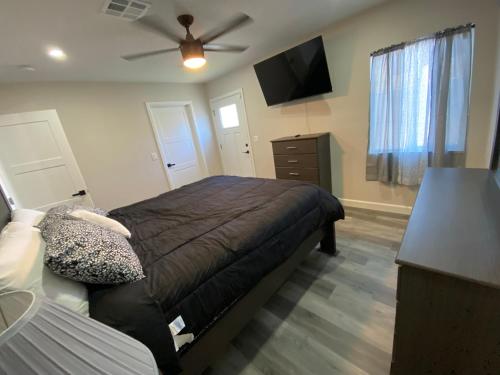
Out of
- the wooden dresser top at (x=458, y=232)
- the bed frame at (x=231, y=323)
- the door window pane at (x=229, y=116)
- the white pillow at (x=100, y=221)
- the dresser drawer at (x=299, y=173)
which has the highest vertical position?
the door window pane at (x=229, y=116)

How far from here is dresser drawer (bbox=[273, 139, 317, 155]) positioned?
292cm

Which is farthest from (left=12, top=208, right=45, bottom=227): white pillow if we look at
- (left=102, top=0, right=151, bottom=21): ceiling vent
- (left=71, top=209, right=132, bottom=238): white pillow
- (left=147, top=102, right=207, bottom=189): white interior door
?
(left=147, top=102, right=207, bottom=189): white interior door

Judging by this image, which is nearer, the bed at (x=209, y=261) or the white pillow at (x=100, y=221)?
the bed at (x=209, y=261)

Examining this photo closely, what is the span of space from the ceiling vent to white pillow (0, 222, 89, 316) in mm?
1667

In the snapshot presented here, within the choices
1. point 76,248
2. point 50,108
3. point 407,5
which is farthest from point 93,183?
point 407,5

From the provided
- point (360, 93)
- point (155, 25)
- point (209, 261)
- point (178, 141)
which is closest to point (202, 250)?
point (209, 261)

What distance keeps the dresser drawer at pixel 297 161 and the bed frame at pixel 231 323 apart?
4.65 ft

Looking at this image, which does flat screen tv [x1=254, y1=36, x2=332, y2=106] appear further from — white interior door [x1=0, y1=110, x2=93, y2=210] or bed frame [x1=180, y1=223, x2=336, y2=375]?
white interior door [x1=0, y1=110, x2=93, y2=210]

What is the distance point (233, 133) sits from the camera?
4441mm

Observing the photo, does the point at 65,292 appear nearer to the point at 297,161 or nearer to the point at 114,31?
the point at 114,31

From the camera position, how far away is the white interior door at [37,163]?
265cm

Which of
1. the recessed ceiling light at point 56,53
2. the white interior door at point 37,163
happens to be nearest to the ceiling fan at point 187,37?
the recessed ceiling light at point 56,53

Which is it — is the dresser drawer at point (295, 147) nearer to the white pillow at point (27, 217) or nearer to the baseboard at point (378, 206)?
the baseboard at point (378, 206)

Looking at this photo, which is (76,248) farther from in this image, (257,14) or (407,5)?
(407,5)
